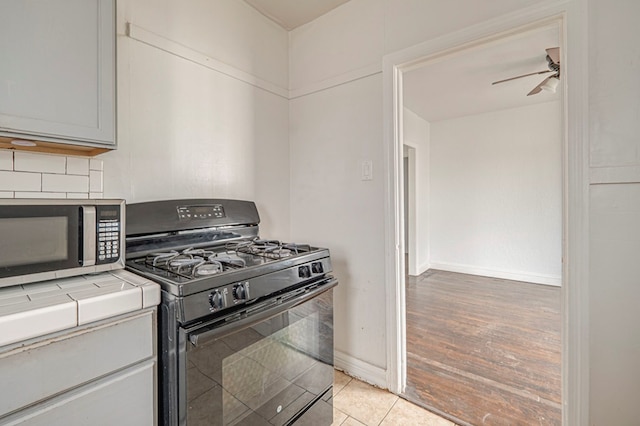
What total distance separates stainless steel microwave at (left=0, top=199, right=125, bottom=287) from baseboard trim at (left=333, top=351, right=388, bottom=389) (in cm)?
152

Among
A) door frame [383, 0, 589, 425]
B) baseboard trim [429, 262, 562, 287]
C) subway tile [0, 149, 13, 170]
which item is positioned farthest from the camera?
baseboard trim [429, 262, 562, 287]

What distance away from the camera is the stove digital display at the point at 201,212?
1539 millimetres

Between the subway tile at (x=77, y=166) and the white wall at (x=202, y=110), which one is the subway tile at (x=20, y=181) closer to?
the subway tile at (x=77, y=166)

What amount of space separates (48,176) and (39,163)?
0.06 metres

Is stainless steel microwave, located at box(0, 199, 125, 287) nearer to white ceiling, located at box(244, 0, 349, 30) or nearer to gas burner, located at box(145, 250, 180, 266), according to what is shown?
gas burner, located at box(145, 250, 180, 266)

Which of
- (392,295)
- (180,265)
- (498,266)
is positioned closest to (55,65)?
(180,265)

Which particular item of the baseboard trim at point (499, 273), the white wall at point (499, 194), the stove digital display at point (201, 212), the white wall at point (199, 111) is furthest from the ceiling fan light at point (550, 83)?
the stove digital display at point (201, 212)

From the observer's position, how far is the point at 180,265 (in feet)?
3.65

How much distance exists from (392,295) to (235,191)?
120 centimetres

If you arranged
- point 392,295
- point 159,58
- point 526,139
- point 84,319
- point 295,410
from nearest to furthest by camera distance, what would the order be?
point 84,319
point 295,410
point 159,58
point 392,295
point 526,139

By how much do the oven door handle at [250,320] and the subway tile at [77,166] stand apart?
3.04ft

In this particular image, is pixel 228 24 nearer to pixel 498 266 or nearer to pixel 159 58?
pixel 159 58

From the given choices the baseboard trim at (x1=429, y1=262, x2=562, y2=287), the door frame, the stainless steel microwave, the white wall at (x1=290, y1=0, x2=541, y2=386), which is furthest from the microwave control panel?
the baseboard trim at (x1=429, y1=262, x2=562, y2=287)

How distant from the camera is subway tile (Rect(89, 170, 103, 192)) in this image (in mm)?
1302
